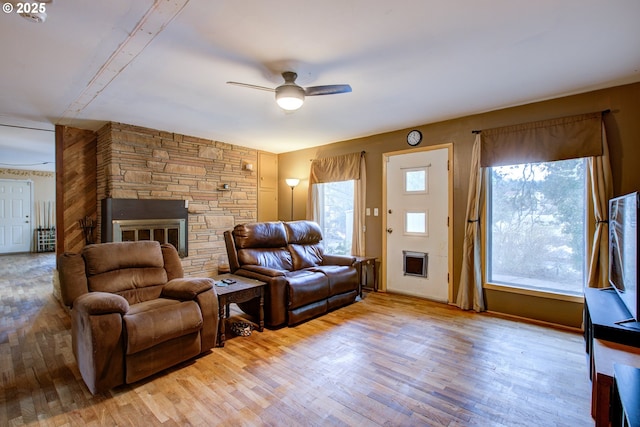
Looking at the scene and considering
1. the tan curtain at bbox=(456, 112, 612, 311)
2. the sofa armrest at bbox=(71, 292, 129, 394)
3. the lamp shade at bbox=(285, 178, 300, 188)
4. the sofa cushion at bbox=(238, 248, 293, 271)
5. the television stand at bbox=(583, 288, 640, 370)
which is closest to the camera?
the television stand at bbox=(583, 288, 640, 370)

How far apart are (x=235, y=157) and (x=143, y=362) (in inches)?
153

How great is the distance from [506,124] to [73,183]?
5798mm

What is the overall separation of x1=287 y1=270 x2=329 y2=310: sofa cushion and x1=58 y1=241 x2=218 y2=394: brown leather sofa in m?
0.86

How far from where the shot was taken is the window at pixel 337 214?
16.8 feet

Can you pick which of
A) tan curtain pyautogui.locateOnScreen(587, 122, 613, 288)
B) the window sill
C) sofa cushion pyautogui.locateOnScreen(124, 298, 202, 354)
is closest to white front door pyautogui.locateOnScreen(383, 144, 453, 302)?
the window sill

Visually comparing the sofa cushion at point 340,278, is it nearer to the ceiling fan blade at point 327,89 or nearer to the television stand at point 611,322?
the ceiling fan blade at point 327,89

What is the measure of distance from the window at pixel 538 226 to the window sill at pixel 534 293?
5cm

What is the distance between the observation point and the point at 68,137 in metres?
4.25

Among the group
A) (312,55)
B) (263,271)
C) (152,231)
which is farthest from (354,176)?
(152,231)

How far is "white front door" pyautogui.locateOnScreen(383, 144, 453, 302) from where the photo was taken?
397 cm

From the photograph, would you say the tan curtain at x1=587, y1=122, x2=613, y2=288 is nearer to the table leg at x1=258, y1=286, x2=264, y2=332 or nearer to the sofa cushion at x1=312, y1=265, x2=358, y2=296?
the sofa cushion at x1=312, y1=265, x2=358, y2=296

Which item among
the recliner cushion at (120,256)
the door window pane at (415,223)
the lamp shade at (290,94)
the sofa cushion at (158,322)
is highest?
the lamp shade at (290,94)

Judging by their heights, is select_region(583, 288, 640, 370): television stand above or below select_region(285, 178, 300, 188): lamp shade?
below

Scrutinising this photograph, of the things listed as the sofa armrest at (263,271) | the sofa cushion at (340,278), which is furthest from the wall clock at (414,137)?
the sofa armrest at (263,271)
